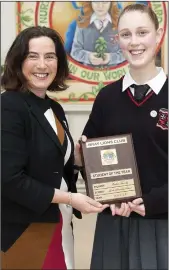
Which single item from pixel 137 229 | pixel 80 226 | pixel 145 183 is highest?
pixel 145 183

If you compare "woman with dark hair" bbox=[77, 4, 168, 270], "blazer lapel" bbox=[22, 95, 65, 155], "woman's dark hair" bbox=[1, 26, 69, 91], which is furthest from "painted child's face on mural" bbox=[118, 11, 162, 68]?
"blazer lapel" bbox=[22, 95, 65, 155]

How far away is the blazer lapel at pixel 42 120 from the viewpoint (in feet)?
3.84

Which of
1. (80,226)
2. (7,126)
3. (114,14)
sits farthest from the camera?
(114,14)

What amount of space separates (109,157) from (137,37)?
0.38 meters

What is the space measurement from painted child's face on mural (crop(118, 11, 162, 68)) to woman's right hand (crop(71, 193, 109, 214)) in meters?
0.44

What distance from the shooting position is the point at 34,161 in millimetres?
1166

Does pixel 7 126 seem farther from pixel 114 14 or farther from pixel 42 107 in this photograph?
pixel 114 14

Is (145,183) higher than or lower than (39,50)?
lower

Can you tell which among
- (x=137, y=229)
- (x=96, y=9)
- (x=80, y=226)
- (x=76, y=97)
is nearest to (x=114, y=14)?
(x=96, y=9)

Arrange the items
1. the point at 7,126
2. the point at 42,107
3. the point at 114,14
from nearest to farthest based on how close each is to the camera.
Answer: the point at 7,126
the point at 42,107
the point at 114,14

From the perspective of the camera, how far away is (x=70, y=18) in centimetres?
294

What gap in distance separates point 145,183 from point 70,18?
2041 mm

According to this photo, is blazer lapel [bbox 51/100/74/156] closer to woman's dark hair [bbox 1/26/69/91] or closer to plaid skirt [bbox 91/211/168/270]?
woman's dark hair [bbox 1/26/69/91]

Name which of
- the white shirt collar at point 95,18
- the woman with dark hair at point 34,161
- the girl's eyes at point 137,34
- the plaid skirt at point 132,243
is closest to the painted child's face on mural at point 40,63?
the woman with dark hair at point 34,161
